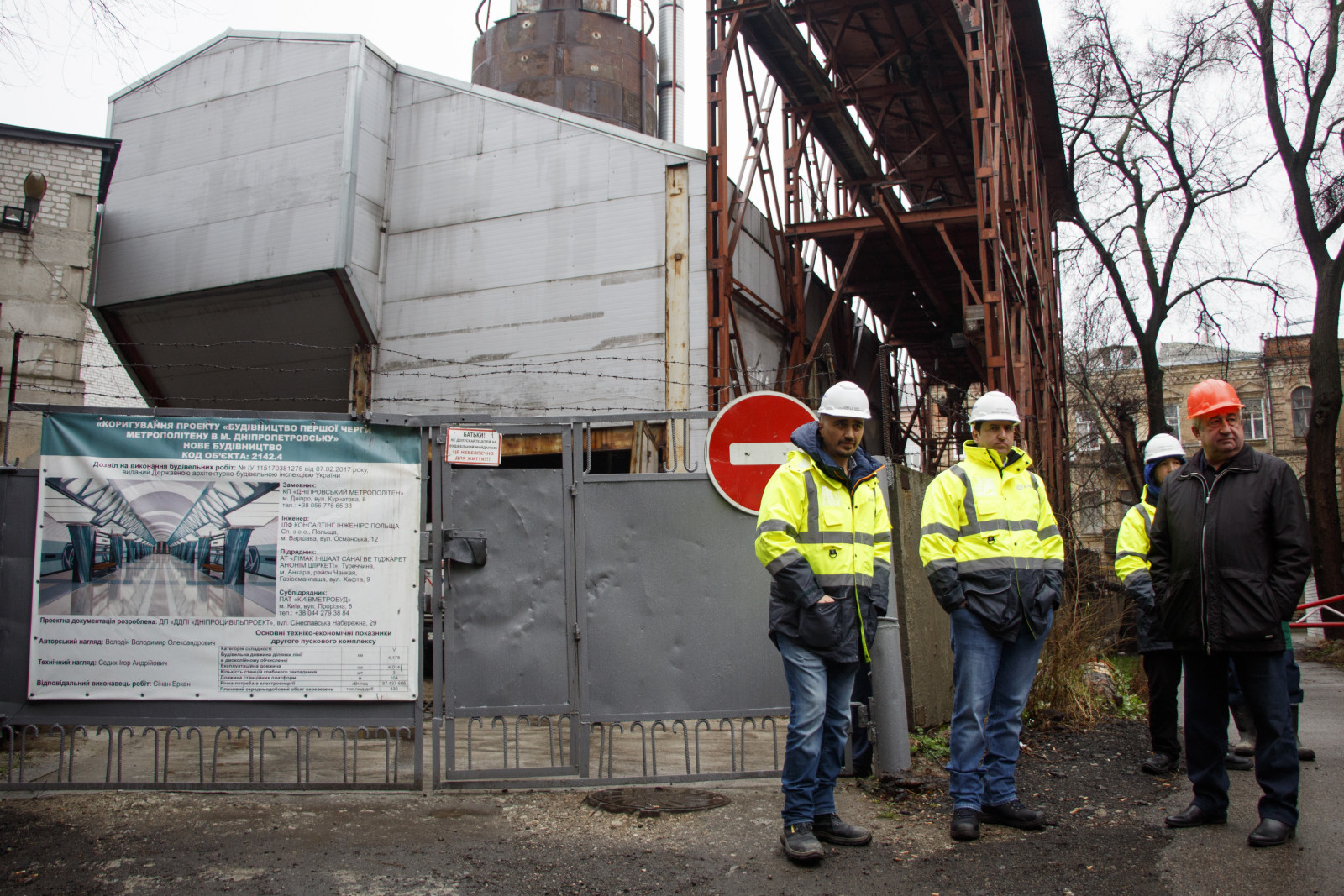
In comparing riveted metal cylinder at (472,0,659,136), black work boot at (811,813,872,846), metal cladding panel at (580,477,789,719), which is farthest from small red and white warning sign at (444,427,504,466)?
riveted metal cylinder at (472,0,659,136)

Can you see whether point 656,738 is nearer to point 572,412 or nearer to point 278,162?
point 572,412

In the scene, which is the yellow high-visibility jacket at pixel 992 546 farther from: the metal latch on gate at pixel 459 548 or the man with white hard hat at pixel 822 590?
the metal latch on gate at pixel 459 548

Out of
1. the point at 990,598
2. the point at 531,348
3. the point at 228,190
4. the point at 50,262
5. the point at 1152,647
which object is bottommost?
the point at 1152,647

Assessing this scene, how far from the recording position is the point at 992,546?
4.53 meters

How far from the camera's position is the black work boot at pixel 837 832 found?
4324 millimetres

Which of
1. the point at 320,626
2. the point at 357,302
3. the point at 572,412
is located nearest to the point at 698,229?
the point at 572,412

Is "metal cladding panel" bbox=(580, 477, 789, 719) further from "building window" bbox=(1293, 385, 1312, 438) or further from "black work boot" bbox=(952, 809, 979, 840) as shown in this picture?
"building window" bbox=(1293, 385, 1312, 438)

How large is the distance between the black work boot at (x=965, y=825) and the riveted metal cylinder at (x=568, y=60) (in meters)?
17.5

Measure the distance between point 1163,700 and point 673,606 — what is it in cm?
307

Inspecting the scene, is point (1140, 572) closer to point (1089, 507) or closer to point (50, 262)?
point (50, 262)

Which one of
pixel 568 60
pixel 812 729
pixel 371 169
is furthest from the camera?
pixel 568 60

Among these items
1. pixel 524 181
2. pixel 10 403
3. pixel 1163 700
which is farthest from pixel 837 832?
pixel 524 181

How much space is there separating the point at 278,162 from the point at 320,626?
1200 cm

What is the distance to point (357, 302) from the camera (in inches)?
580
